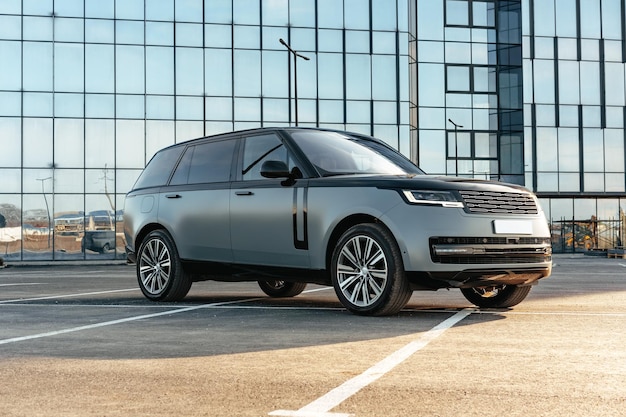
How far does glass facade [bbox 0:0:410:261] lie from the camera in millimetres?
39469

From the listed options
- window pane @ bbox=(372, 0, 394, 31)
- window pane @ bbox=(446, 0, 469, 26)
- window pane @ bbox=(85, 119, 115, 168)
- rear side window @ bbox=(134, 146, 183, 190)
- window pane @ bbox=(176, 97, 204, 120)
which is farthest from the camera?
window pane @ bbox=(446, 0, 469, 26)

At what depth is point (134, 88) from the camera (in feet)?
132

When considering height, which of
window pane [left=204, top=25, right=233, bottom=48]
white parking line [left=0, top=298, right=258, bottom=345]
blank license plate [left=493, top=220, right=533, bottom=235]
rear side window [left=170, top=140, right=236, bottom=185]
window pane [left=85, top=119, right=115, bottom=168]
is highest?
window pane [left=204, top=25, right=233, bottom=48]

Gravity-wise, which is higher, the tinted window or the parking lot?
the tinted window

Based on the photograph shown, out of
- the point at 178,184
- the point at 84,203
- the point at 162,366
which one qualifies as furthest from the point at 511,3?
the point at 162,366

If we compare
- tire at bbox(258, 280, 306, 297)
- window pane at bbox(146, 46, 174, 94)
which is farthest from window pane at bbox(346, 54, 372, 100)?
tire at bbox(258, 280, 306, 297)

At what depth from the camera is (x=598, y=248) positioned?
49281 millimetres

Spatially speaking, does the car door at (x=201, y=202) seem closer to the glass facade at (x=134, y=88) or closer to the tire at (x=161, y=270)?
the tire at (x=161, y=270)

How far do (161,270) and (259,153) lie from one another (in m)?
2.03

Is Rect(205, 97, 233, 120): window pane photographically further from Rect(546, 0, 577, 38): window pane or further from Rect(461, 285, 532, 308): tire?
Rect(461, 285, 532, 308): tire

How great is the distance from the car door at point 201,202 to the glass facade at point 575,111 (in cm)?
3904

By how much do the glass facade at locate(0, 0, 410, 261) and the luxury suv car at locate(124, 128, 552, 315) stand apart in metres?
29.7

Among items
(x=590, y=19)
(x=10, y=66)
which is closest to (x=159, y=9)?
(x=10, y=66)

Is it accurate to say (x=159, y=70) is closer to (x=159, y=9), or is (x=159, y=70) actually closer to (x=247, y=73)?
(x=159, y=9)
